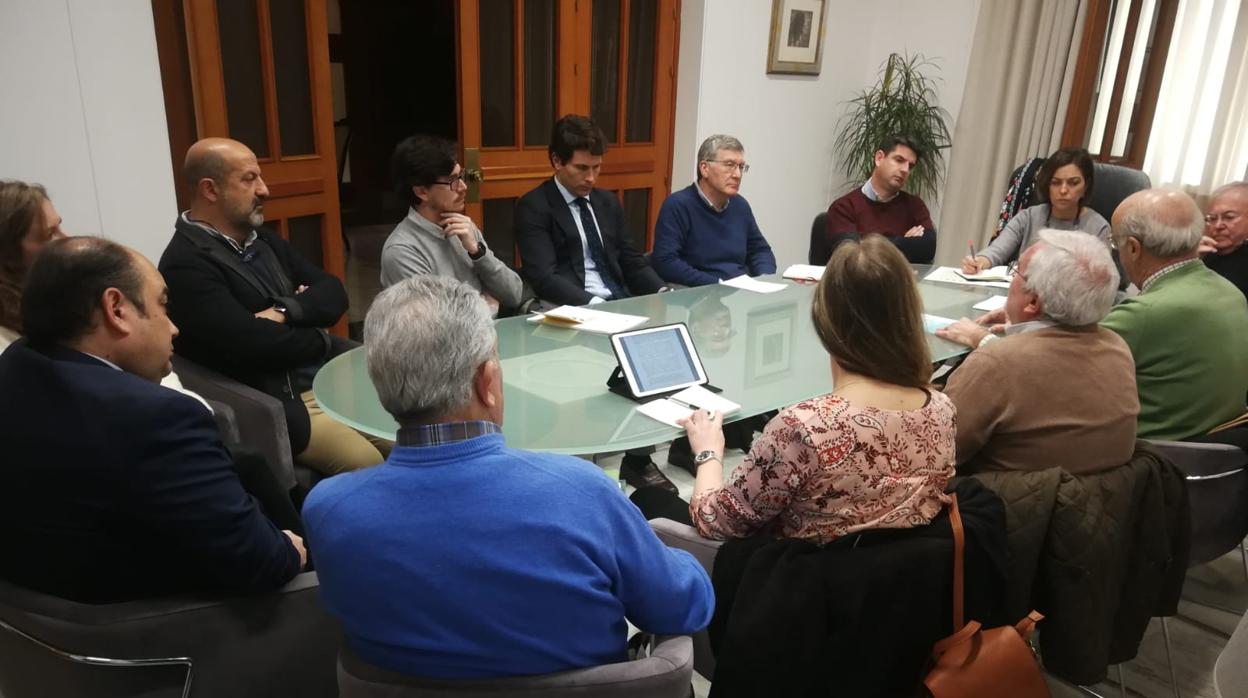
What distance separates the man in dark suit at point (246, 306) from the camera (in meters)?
2.21

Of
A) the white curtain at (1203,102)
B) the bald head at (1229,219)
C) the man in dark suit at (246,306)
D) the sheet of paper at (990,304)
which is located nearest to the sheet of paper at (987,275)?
the sheet of paper at (990,304)

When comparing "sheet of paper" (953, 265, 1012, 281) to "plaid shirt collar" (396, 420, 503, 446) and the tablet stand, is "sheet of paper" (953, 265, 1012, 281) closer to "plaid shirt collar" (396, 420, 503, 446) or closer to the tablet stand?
the tablet stand

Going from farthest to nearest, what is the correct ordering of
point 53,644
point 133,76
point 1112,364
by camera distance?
point 133,76, point 1112,364, point 53,644

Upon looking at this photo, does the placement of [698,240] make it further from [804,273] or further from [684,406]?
[684,406]

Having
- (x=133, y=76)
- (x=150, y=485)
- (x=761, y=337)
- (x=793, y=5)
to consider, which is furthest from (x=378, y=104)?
(x=150, y=485)

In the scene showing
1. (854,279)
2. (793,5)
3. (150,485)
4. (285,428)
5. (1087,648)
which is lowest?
(1087,648)

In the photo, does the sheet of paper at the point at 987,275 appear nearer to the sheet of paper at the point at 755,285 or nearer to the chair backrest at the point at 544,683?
the sheet of paper at the point at 755,285

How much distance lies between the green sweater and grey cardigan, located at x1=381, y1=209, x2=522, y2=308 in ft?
6.34

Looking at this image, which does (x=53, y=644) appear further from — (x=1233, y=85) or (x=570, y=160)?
(x=1233, y=85)

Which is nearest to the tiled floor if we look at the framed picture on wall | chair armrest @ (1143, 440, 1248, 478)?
chair armrest @ (1143, 440, 1248, 478)

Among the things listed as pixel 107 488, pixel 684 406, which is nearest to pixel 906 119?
pixel 684 406

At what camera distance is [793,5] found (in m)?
5.14

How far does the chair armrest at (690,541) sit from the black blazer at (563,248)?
5.75 feet

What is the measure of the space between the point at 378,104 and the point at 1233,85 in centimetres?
634
